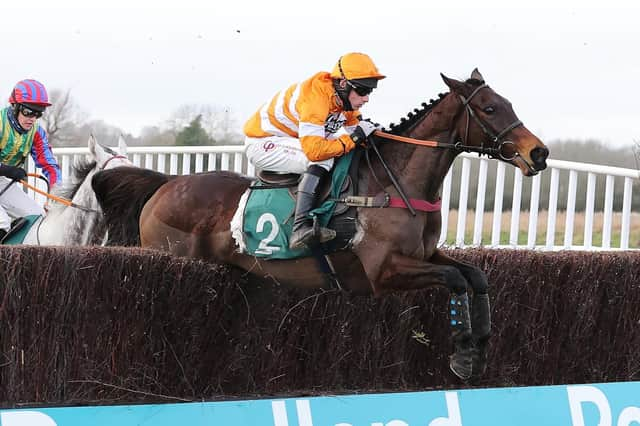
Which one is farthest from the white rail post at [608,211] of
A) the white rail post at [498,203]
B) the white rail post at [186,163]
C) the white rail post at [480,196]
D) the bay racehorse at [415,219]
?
the white rail post at [186,163]

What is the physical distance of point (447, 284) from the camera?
5.30 metres

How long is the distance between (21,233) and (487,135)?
337 cm

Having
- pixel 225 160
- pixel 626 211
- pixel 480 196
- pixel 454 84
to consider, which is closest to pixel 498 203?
pixel 480 196

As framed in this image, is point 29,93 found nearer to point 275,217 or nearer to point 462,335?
point 275,217

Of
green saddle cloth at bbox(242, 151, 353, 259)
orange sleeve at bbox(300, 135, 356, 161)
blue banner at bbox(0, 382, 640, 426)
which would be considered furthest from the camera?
green saddle cloth at bbox(242, 151, 353, 259)

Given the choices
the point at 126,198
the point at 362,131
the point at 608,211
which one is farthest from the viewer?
the point at 608,211

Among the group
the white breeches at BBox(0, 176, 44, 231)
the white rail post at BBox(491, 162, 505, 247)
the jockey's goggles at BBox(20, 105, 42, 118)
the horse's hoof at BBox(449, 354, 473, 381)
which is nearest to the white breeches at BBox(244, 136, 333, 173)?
the horse's hoof at BBox(449, 354, 473, 381)

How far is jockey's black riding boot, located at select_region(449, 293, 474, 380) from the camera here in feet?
17.3

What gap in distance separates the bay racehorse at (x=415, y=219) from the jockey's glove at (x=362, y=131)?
1.8 inches

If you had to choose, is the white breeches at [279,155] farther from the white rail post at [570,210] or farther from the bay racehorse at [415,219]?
the white rail post at [570,210]

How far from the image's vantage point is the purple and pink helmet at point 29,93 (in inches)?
281

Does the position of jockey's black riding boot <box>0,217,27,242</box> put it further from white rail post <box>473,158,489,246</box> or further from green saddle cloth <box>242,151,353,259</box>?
white rail post <box>473,158,489,246</box>

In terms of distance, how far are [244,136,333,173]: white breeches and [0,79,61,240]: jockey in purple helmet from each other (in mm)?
1920

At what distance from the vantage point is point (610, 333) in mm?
6570
